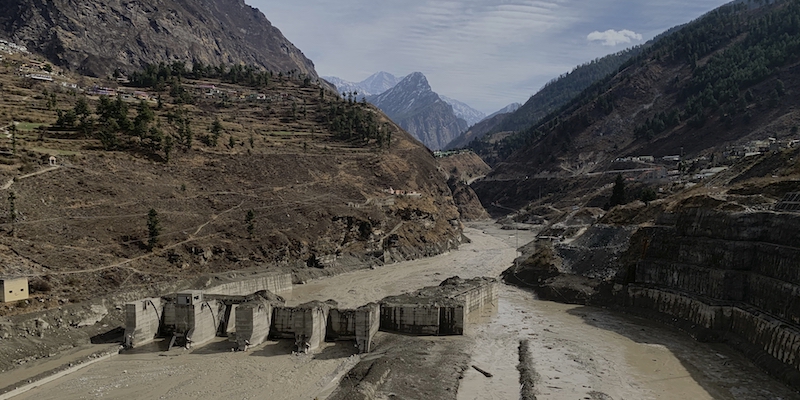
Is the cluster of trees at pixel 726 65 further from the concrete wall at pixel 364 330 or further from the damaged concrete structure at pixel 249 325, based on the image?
the damaged concrete structure at pixel 249 325

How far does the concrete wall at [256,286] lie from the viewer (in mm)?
48078

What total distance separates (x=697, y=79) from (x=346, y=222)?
131472 mm

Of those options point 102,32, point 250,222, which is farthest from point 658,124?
point 102,32

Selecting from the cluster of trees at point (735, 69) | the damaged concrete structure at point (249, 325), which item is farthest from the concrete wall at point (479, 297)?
the cluster of trees at point (735, 69)

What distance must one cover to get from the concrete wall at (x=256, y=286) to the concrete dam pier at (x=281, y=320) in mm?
6962

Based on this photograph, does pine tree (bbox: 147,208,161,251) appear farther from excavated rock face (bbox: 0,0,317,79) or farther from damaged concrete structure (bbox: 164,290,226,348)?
excavated rock face (bbox: 0,0,317,79)

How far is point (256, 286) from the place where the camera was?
51875mm

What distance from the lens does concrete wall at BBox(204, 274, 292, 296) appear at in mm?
48078

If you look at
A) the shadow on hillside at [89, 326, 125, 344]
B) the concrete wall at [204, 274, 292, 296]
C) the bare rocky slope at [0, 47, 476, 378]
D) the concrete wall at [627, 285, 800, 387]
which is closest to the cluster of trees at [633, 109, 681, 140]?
the bare rocky slope at [0, 47, 476, 378]

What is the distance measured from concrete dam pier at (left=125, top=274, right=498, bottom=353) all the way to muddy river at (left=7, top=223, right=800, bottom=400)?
1.04m

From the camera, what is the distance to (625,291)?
4675 cm

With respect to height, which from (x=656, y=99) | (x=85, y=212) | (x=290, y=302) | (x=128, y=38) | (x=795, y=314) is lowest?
(x=290, y=302)

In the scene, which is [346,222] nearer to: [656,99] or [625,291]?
[625,291]

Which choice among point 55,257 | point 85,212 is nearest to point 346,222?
point 85,212
